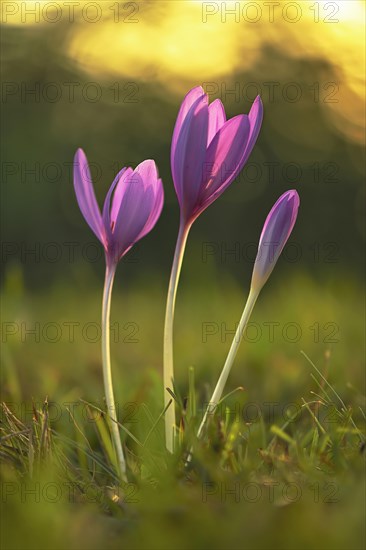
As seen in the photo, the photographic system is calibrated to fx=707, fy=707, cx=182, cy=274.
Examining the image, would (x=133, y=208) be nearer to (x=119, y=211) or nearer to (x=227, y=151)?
(x=119, y=211)

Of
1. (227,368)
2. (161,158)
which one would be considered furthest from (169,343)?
(161,158)

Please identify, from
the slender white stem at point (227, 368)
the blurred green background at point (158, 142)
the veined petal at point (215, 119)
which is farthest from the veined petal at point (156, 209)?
the blurred green background at point (158, 142)

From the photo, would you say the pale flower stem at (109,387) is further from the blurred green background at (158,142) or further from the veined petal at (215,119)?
the blurred green background at (158,142)

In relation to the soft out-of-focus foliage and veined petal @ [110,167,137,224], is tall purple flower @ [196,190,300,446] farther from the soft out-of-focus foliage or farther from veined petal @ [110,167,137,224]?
the soft out-of-focus foliage

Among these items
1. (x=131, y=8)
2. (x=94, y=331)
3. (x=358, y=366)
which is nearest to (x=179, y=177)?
(x=358, y=366)

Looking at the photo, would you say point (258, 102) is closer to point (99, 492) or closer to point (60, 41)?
point (99, 492)

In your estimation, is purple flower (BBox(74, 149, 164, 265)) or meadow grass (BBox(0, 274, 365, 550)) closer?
meadow grass (BBox(0, 274, 365, 550))

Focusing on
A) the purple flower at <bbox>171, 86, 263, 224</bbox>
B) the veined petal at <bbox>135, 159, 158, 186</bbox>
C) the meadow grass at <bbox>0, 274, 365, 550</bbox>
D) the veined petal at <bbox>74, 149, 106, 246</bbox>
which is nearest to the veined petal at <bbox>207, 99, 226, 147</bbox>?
the purple flower at <bbox>171, 86, 263, 224</bbox>

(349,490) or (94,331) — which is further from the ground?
(349,490)
